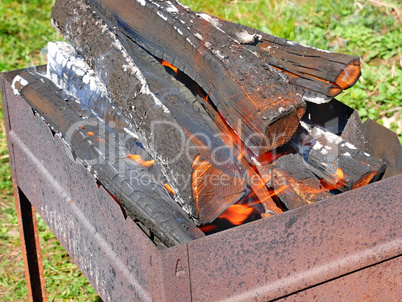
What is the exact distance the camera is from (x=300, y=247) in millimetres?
1540

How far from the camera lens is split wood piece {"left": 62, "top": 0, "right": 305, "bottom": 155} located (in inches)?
64.9

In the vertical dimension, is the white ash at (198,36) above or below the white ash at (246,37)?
above

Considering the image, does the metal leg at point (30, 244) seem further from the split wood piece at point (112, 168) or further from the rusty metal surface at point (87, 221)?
the split wood piece at point (112, 168)

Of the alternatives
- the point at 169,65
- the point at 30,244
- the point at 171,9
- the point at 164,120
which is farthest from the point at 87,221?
the point at 30,244

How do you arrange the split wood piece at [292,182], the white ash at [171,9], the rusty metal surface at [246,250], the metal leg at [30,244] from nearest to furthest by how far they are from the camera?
the rusty metal surface at [246,250]
the split wood piece at [292,182]
the white ash at [171,9]
the metal leg at [30,244]

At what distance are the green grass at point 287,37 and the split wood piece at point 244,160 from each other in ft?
5.69

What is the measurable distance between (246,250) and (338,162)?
0.63 meters

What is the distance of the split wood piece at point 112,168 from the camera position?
5.15 feet

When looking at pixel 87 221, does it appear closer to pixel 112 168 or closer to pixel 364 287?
pixel 112 168

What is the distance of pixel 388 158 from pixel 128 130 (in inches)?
42.8

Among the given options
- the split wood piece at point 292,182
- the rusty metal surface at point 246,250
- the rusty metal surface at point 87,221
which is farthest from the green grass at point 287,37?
the split wood piece at point 292,182

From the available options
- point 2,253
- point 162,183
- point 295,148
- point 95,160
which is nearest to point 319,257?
point 295,148

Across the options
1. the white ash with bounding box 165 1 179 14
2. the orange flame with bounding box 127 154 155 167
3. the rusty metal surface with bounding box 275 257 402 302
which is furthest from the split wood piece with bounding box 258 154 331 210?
the white ash with bounding box 165 1 179 14

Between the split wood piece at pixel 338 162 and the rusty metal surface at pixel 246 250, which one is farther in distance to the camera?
the split wood piece at pixel 338 162
